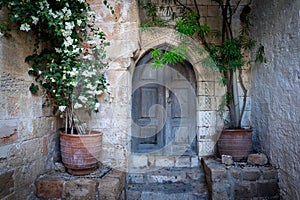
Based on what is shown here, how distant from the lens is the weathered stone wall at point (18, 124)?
196cm

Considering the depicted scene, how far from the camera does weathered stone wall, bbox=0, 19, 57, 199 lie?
Answer: 196cm

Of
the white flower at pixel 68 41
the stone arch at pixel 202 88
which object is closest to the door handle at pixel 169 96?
the stone arch at pixel 202 88

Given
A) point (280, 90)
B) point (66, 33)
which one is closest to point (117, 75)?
point (66, 33)

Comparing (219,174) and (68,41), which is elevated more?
(68,41)

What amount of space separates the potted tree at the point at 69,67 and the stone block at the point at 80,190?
159 millimetres

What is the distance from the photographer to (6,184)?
1980mm

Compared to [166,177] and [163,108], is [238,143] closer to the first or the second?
[166,177]

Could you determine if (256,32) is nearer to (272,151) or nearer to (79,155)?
(272,151)

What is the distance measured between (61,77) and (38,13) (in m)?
0.59

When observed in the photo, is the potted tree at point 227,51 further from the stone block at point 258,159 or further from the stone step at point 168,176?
the stone step at point 168,176

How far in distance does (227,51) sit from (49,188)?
8.39 ft

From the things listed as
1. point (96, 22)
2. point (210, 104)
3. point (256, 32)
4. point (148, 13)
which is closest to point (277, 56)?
point (256, 32)

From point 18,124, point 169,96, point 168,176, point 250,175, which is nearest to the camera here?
point 18,124

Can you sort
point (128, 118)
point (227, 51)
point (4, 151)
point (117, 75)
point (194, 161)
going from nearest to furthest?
point (4, 151) → point (117, 75) → point (128, 118) → point (227, 51) → point (194, 161)
